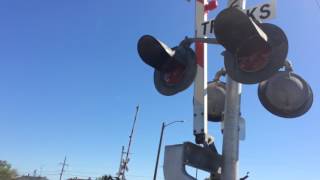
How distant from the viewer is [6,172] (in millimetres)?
89750

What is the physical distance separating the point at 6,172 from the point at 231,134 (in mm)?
95061

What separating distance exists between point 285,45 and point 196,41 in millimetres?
A: 920

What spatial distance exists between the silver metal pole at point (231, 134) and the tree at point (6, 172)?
92519 mm

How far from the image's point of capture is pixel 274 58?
9.44 feet

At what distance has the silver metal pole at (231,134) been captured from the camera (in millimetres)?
3281

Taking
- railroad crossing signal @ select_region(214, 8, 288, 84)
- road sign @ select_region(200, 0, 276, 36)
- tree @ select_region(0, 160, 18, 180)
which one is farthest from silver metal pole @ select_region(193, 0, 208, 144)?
tree @ select_region(0, 160, 18, 180)

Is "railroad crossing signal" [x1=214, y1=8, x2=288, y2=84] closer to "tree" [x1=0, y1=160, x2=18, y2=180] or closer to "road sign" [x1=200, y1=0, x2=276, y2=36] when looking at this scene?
"road sign" [x1=200, y1=0, x2=276, y2=36]

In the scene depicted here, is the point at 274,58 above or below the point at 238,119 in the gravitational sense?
above

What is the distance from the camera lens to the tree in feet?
290

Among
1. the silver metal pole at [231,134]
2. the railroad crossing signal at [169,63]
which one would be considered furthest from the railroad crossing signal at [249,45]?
the silver metal pole at [231,134]

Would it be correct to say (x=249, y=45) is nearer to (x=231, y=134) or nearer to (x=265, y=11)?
(x=231, y=134)

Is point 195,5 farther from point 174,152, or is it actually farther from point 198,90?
point 174,152

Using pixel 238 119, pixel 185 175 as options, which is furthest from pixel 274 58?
pixel 185 175

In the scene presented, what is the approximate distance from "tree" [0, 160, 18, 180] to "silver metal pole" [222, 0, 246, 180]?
9252 cm
